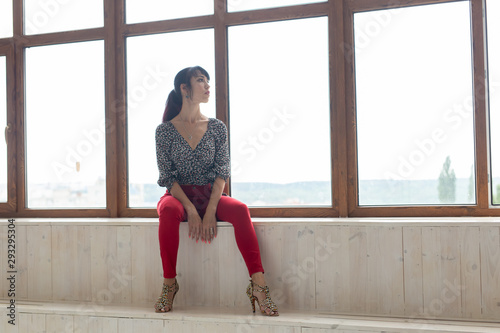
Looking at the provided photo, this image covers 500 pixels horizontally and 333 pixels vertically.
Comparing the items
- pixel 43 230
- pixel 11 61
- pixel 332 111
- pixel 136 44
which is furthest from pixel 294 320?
Answer: pixel 11 61

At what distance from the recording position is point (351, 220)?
8.16 ft

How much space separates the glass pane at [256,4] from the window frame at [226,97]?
3cm

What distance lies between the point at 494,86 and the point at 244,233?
152cm

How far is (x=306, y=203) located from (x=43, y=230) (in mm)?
1539

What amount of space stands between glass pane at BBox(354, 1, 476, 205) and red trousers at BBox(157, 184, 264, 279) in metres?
0.72

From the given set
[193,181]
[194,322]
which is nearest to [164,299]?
[194,322]

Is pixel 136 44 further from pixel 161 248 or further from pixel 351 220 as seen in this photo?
pixel 351 220

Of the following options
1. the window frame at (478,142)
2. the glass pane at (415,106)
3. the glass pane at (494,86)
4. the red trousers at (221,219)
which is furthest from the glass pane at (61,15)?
the glass pane at (494,86)

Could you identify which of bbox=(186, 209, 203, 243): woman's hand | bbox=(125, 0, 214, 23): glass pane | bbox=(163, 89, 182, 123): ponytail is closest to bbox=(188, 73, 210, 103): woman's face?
bbox=(163, 89, 182, 123): ponytail

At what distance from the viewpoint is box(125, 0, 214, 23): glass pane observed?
2990 mm

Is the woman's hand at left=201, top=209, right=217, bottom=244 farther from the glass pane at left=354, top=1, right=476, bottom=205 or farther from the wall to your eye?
the glass pane at left=354, top=1, right=476, bottom=205

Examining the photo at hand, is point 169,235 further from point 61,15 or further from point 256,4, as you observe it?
point 61,15

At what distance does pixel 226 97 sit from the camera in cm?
292
